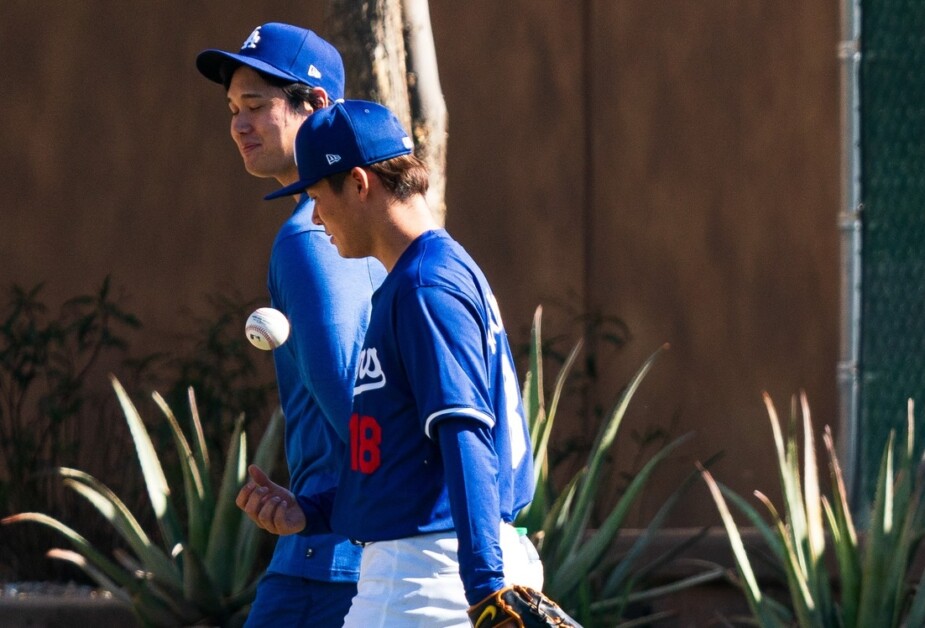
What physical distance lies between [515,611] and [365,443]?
1.46 ft

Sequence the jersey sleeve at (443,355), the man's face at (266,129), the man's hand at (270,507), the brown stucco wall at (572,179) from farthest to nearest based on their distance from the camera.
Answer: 1. the brown stucco wall at (572,179)
2. the man's face at (266,129)
3. the man's hand at (270,507)
4. the jersey sleeve at (443,355)

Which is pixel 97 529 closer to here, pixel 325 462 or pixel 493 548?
pixel 325 462

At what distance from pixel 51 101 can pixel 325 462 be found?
15.2ft

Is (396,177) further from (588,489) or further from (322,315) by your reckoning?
(588,489)

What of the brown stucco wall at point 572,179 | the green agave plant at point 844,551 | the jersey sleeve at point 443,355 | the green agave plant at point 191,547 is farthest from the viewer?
the brown stucco wall at point 572,179

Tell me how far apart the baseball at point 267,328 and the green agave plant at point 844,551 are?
2126 mm

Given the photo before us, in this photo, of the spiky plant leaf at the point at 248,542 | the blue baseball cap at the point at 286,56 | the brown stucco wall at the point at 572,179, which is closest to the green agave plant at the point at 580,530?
the spiky plant leaf at the point at 248,542

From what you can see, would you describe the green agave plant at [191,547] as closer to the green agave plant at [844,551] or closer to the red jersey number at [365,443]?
the green agave plant at [844,551]

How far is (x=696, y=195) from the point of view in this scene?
6816 mm

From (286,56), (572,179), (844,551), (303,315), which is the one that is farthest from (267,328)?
(572,179)

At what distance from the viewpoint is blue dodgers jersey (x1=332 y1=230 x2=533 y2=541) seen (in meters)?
2.60

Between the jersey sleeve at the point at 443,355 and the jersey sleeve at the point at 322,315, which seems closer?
the jersey sleeve at the point at 443,355

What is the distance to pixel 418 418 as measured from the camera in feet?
8.81

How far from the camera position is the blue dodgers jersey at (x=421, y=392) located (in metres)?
2.60
